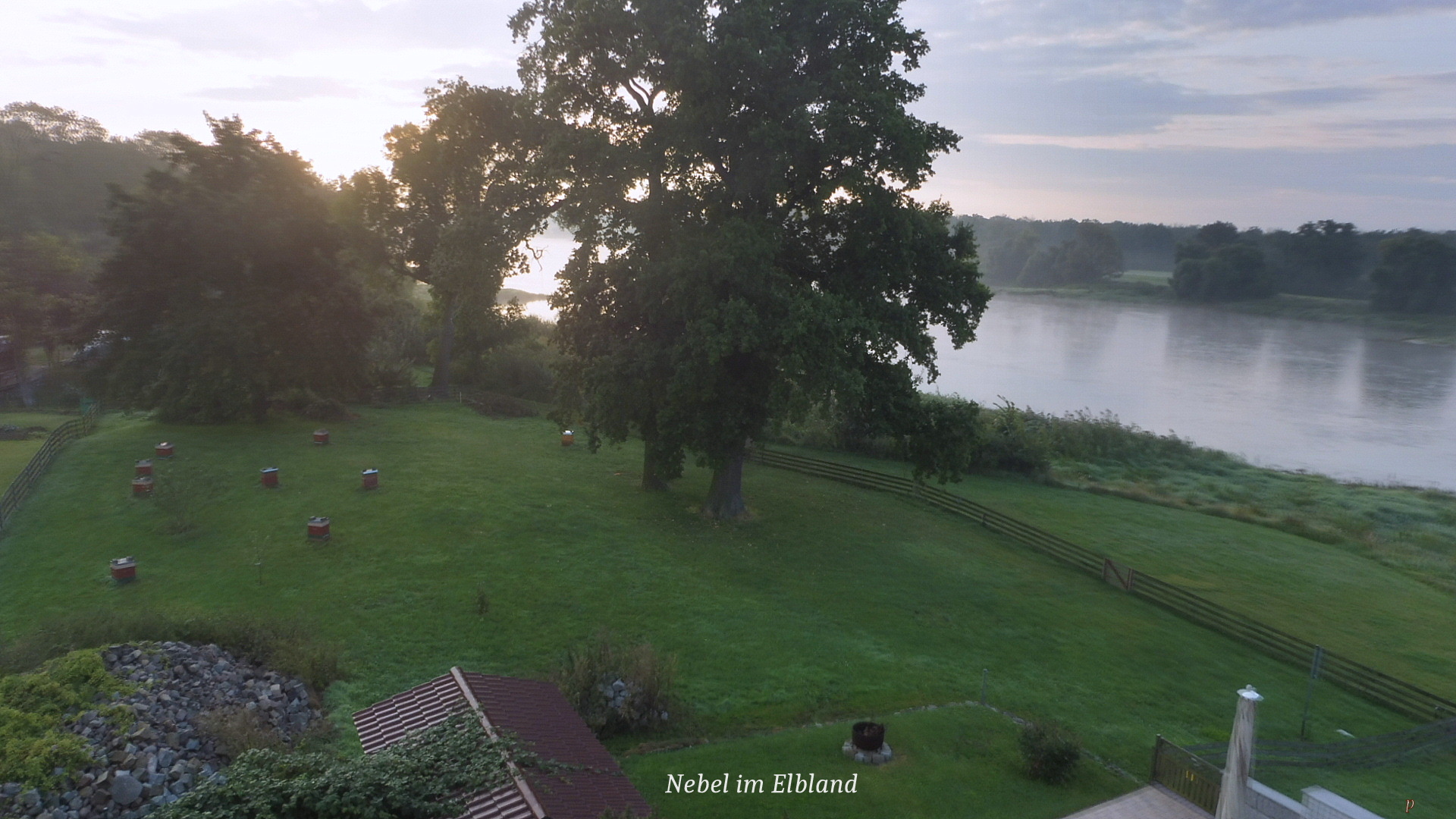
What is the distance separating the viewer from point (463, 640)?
52.9ft

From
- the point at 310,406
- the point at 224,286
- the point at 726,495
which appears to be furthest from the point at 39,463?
the point at 726,495

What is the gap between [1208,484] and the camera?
136 feet

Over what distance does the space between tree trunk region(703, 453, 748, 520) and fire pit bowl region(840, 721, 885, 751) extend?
41.7 feet

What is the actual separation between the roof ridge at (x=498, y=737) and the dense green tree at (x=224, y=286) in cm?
2529

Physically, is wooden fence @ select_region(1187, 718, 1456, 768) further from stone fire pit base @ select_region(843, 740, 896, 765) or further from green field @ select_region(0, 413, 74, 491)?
green field @ select_region(0, 413, 74, 491)

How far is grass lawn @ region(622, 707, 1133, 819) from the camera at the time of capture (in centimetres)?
1147

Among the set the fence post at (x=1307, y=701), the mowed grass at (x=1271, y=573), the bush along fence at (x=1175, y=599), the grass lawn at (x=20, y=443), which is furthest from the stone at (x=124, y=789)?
the grass lawn at (x=20, y=443)

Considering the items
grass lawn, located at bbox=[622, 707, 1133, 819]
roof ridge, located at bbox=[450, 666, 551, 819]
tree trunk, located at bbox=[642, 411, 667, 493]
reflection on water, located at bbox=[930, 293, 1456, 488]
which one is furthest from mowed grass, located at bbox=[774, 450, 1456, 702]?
reflection on water, located at bbox=[930, 293, 1456, 488]

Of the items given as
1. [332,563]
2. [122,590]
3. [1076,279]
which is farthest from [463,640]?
[1076,279]

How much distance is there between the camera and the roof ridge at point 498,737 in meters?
7.79

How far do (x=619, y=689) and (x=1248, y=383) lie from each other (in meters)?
72.7

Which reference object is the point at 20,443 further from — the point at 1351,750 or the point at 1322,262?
the point at 1322,262

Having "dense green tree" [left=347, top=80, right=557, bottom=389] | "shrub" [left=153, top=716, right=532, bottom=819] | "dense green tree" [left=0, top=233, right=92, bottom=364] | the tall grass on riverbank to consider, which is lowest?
the tall grass on riverbank

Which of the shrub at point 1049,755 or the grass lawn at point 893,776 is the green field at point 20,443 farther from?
the shrub at point 1049,755
